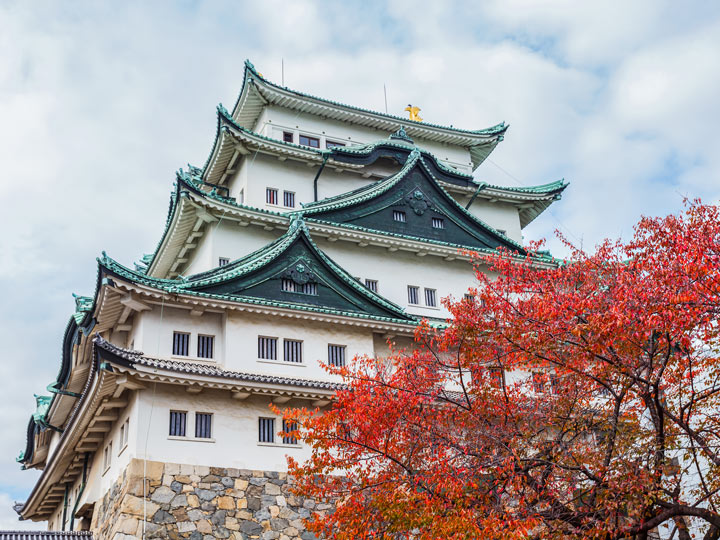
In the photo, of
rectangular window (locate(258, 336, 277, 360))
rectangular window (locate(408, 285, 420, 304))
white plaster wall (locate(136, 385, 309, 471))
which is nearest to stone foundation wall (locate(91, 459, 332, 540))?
white plaster wall (locate(136, 385, 309, 471))

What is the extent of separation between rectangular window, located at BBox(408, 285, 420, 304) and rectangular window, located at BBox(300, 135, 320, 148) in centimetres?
876

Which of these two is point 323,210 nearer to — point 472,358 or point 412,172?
point 412,172

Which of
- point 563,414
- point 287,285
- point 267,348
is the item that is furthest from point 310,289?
point 563,414

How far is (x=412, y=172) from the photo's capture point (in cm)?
2973

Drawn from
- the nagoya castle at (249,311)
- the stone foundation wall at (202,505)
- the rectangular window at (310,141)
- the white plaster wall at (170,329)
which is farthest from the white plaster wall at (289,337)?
the rectangular window at (310,141)

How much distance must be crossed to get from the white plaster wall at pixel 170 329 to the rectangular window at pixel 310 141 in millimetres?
12667

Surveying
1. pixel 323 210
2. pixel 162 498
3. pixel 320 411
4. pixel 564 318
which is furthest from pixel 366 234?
pixel 564 318

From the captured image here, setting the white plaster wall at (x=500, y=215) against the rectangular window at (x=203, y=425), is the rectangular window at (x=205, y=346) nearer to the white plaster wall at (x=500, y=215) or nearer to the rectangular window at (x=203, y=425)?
the rectangular window at (x=203, y=425)

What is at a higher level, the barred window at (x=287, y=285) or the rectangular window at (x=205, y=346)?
the barred window at (x=287, y=285)

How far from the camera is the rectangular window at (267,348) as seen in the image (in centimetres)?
2186

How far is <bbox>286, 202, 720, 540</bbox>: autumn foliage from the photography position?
12.4m

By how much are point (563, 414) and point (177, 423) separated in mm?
10397

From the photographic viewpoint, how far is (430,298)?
27.9 meters

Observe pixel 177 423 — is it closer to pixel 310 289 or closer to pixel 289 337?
pixel 289 337
